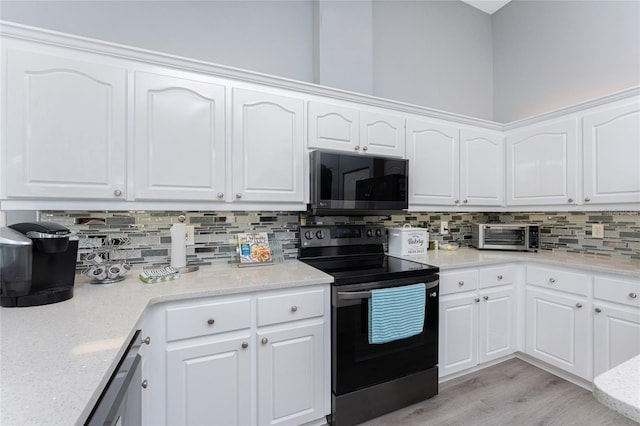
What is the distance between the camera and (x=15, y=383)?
630 mm

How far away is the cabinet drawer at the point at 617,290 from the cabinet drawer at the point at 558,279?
0.06m

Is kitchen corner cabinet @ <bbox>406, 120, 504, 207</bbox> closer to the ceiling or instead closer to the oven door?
the oven door

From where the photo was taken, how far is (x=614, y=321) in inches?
73.4

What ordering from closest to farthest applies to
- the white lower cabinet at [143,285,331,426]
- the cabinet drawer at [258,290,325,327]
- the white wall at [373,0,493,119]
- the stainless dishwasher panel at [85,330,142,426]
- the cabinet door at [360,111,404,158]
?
the stainless dishwasher panel at [85,330,142,426] → the white lower cabinet at [143,285,331,426] → the cabinet drawer at [258,290,325,327] → the cabinet door at [360,111,404,158] → the white wall at [373,0,493,119]

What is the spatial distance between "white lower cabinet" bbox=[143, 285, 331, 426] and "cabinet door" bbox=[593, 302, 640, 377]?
5.98ft

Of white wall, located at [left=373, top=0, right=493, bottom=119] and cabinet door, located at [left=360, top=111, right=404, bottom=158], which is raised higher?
white wall, located at [left=373, top=0, right=493, bottom=119]

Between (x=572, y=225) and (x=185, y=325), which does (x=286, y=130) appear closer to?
(x=185, y=325)

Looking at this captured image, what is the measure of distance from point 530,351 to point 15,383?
2952mm

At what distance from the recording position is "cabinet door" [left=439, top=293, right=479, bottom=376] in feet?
6.67

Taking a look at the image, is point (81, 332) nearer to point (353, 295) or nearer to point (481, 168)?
point (353, 295)

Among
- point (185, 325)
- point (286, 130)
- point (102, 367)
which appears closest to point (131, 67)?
point (286, 130)

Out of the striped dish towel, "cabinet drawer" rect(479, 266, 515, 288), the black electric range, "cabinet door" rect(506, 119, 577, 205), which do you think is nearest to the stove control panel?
the black electric range

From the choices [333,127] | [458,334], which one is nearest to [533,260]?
[458,334]

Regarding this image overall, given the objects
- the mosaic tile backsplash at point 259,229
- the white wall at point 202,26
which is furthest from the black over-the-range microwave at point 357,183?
the white wall at point 202,26
